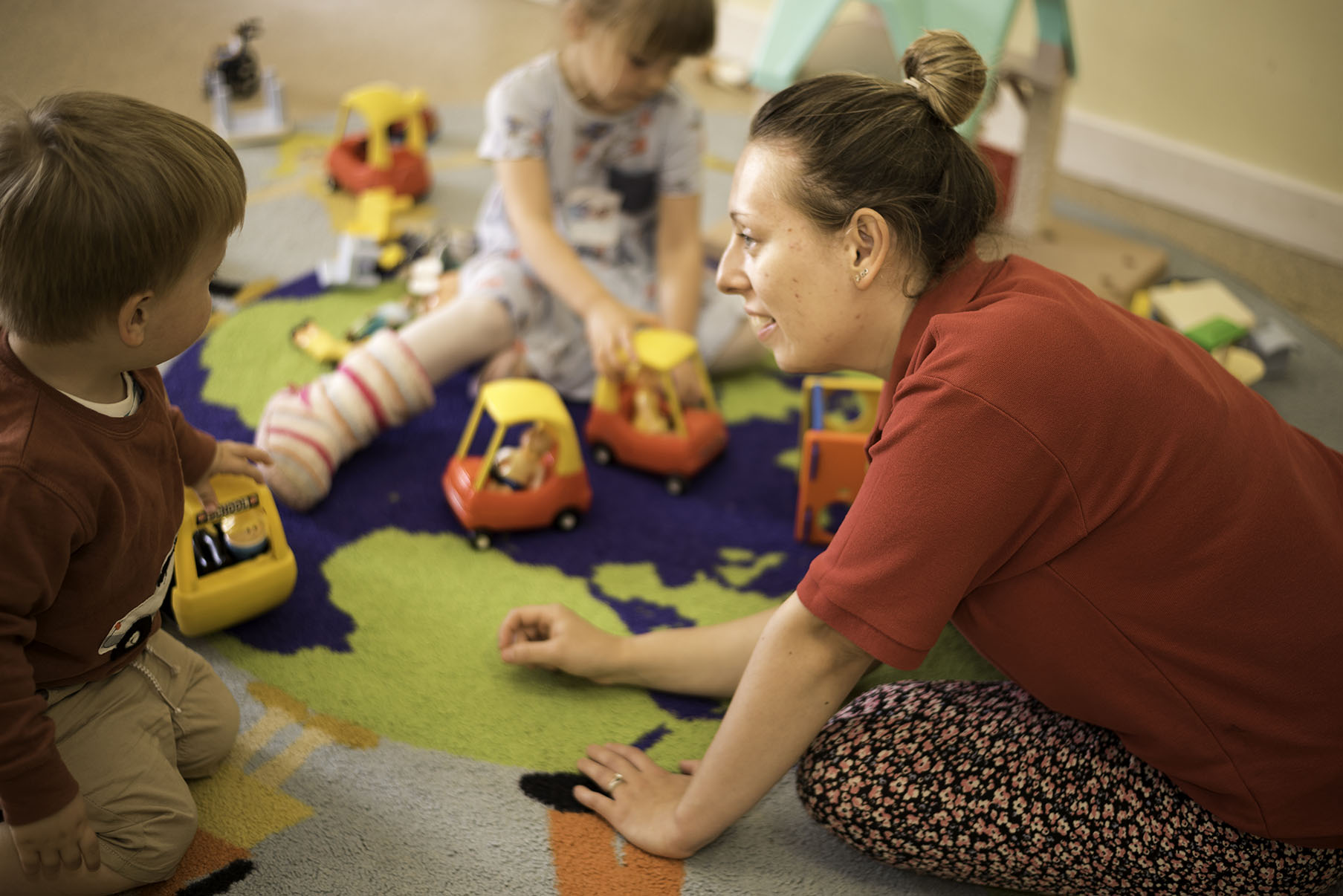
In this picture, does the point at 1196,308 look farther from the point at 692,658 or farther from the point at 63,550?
the point at 63,550

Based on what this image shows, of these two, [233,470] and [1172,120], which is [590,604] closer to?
[233,470]

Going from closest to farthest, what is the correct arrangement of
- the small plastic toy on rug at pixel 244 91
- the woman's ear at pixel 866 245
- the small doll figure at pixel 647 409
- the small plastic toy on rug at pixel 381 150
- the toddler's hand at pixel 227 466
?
1. the woman's ear at pixel 866 245
2. the toddler's hand at pixel 227 466
3. the small doll figure at pixel 647 409
4. the small plastic toy on rug at pixel 244 91
5. the small plastic toy on rug at pixel 381 150

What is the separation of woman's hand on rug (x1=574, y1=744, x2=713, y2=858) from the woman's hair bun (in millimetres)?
554

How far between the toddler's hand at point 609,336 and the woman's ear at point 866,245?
1.76ft

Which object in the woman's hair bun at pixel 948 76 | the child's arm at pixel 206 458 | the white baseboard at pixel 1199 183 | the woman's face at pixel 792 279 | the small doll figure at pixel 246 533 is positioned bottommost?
the white baseboard at pixel 1199 183

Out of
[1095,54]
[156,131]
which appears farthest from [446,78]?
[156,131]

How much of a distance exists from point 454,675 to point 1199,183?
1.87 metres

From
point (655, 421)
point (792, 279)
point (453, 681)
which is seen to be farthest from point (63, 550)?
point (655, 421)

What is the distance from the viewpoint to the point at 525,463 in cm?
121

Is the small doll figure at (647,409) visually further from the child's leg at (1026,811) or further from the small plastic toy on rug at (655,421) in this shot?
the child's leg at (1026,811)

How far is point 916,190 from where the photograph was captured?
75cm

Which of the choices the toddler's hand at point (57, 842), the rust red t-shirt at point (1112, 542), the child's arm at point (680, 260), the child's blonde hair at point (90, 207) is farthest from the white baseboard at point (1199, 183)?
the toddler's hand at point (57, 842)

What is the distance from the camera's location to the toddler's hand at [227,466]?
0.95 m

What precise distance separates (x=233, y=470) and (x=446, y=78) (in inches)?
60.0
